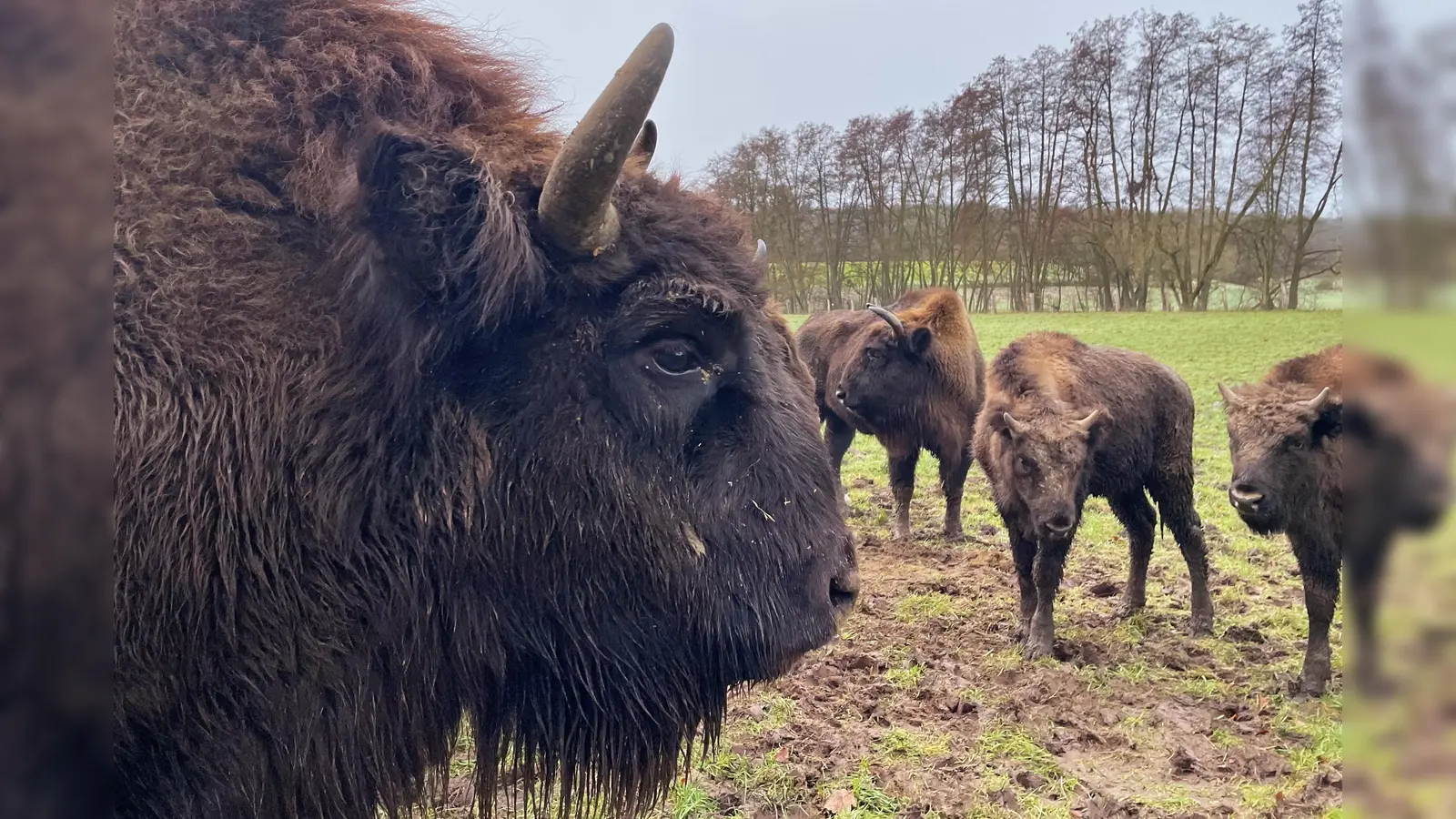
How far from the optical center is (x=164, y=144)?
1766 mm

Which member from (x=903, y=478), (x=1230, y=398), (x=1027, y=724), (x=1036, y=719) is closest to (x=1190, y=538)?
(x=1230, y=398)

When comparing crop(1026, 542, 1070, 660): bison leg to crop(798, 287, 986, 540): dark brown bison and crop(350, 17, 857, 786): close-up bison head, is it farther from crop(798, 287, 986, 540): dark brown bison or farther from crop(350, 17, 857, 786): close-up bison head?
crop(350, 17, 857, 786): close-up bison head

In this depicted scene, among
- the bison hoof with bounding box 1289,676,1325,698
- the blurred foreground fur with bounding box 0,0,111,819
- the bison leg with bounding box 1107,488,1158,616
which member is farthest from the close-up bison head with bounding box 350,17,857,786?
the bison leg with bounding box 1107,488,1158,616

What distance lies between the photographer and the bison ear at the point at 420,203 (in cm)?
180

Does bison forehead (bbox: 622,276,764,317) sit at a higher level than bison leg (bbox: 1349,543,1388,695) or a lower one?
higher

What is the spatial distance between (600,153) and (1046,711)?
4.59 meters

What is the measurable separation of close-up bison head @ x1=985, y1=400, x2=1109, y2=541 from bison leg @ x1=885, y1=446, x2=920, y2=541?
339 centimetres

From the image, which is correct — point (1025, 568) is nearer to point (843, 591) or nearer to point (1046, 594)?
point (1046, 594)

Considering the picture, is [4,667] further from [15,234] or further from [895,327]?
[895,327]

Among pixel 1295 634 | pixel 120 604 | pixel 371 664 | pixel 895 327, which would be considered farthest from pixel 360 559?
pixel 895 327

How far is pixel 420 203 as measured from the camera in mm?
1825

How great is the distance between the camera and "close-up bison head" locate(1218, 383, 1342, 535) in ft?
16.7

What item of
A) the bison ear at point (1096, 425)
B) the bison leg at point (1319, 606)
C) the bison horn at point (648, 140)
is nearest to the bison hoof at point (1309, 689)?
the bison leg at point (1319, 606)

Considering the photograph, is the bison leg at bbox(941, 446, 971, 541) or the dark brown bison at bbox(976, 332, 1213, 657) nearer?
the dark brown bison at bbox(976, 332, 1213, 657)
